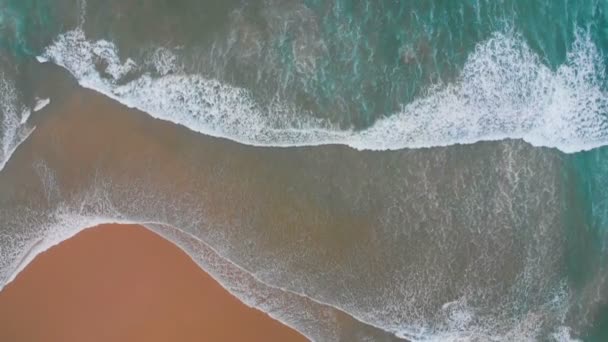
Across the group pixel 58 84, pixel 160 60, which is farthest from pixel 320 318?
pixel 58 84

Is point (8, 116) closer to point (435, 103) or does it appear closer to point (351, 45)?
point (351, 45)

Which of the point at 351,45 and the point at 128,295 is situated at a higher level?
the point at 351,45

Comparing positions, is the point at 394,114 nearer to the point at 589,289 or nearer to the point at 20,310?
the point at 589,289

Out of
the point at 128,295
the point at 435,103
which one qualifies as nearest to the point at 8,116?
the point at 128,295

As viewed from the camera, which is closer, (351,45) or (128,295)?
(351,45)

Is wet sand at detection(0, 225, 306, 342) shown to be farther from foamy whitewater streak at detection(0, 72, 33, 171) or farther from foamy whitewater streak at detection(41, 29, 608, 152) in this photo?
foamy whitewater streak at detection(41, 29, 608, 152)

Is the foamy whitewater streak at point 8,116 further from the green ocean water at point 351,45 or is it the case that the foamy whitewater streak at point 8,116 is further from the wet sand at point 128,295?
the wet sand at point 128,295
